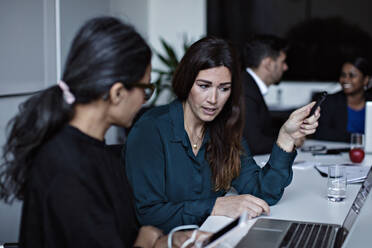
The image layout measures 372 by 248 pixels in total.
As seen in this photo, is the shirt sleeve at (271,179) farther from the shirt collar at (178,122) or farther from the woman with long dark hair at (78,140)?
the woman with long dark hair at (78,140)

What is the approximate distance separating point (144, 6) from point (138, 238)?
4102 millimetres

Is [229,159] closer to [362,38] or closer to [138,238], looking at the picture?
[138,238]

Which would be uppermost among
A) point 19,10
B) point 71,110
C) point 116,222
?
point 19,10

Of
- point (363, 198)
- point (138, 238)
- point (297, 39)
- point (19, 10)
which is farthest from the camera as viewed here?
point (297, 39)

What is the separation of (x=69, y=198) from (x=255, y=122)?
6.86ft

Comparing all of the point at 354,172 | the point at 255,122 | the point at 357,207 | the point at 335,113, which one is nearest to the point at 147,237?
the point at 357,207

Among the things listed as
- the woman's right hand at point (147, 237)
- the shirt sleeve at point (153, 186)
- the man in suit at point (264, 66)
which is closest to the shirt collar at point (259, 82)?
the man in suit at point (264, 66)

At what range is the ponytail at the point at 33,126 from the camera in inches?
42.5

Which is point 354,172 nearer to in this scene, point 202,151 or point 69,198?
point 202,151

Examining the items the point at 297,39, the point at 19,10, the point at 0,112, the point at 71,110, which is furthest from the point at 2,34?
the point at 297,39

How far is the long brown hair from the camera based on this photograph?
1778mm

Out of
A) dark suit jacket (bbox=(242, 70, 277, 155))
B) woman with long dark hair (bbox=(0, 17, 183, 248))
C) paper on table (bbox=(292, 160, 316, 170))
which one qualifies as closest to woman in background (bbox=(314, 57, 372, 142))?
dark suit jacket (bbox=(242, 70, 277, 155))

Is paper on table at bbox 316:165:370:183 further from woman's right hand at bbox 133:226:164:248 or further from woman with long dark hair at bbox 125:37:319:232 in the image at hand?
woman's right hand at bbox 133:226:164:248

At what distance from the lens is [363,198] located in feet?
5.24
